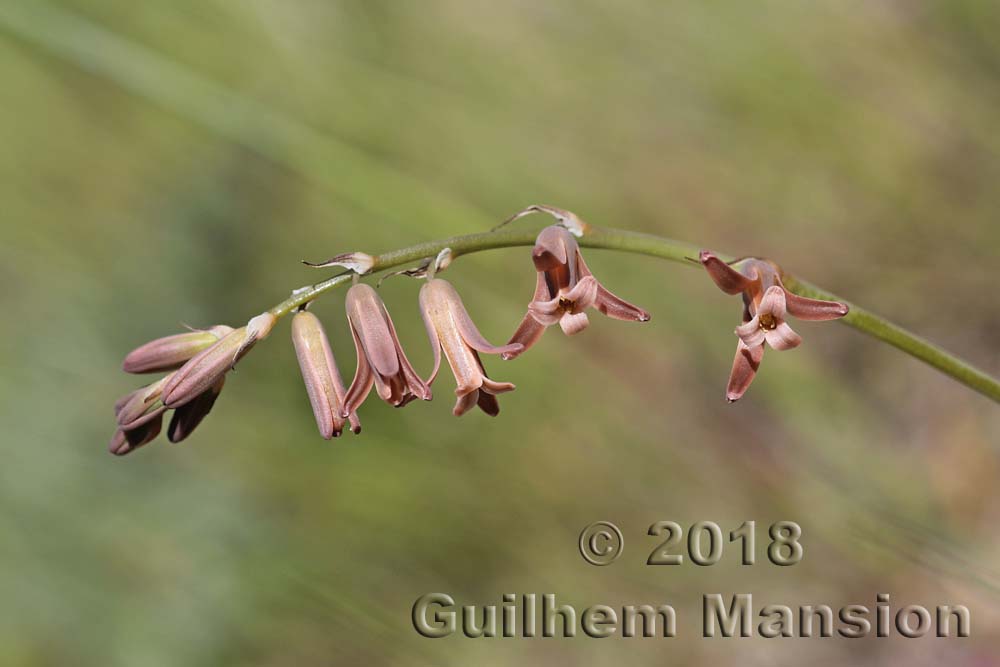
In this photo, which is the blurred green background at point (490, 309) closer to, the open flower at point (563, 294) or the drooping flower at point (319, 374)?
the drooping flower at point (319, 374)

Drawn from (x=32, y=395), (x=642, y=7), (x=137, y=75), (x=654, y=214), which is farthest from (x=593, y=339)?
(x=32, y=395)

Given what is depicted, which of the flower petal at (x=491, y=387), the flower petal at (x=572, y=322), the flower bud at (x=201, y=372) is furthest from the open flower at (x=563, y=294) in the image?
the flower bud at (x=201, y=372)

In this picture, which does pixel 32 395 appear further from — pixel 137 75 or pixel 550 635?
pixel 550 635

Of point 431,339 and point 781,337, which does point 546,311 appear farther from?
point 781,337

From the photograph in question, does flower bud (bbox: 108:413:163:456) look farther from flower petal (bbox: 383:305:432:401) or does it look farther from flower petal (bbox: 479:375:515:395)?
flower petal (bbox: 479:375:515:395)

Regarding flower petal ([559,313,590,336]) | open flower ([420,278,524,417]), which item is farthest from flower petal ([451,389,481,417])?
flower petal ([559,313,590,336])
